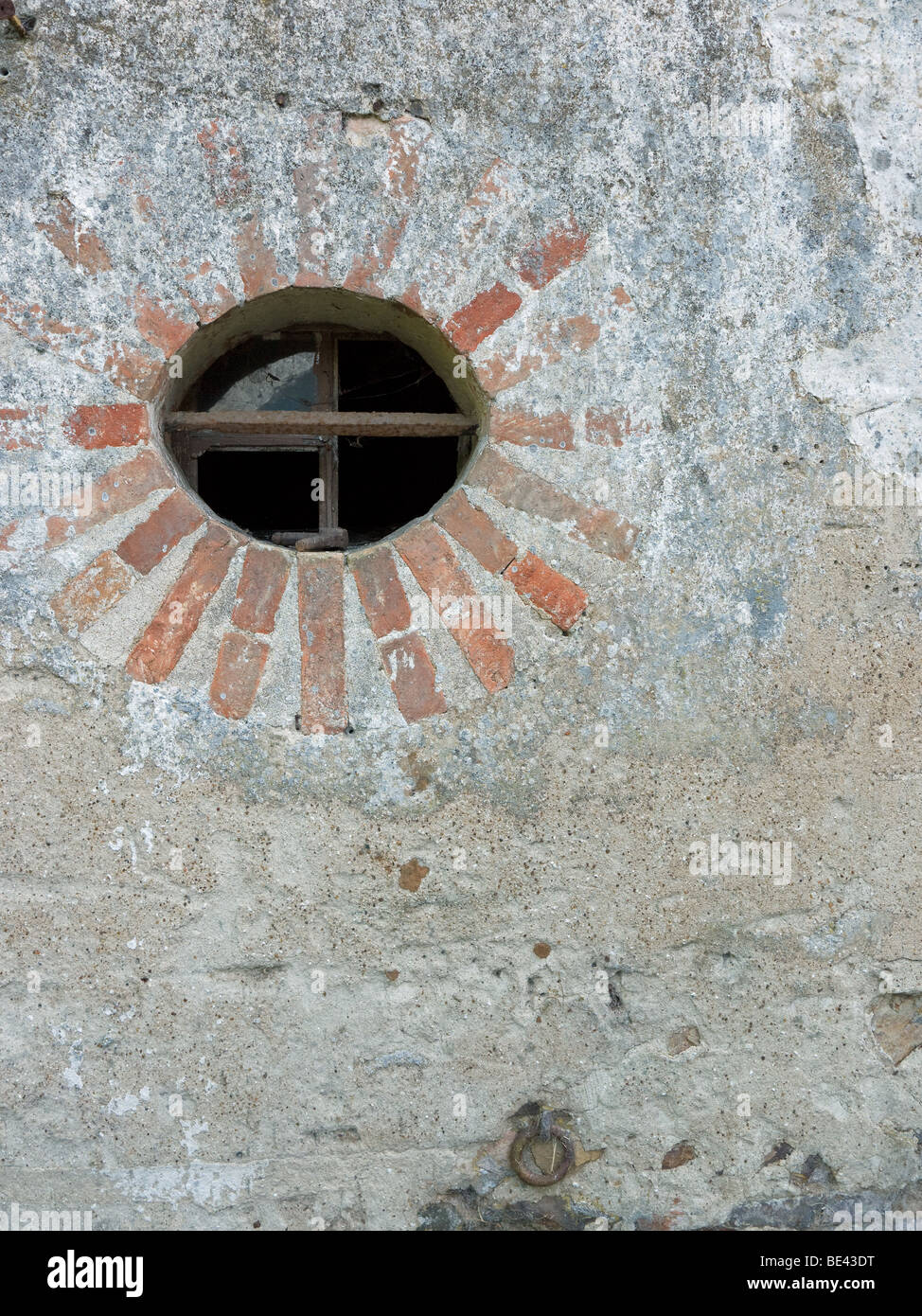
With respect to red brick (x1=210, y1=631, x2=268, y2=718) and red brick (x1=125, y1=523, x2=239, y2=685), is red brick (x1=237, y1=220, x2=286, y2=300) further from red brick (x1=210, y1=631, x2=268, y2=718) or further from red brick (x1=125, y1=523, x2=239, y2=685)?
red brick (x1=210, y1=631, x2=268, y2=718)

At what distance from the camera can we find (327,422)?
209 cm

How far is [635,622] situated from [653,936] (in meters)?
0.64

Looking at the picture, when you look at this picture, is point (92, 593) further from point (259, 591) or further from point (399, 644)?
point (399, 644)

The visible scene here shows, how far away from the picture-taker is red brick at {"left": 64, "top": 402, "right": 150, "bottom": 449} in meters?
1.90

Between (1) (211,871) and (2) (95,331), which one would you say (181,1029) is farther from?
(2) (95,331)

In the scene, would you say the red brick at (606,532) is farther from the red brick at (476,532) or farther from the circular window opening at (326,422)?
the circular window opening at (326,422)

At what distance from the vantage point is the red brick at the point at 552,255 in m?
1.97

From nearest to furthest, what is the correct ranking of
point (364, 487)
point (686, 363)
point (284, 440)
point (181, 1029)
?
point (181, 1029), point (686, 363), point (284, 440), point (364, 487)

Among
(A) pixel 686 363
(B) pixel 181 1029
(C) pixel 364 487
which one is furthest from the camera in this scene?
(C) pixel 364 487

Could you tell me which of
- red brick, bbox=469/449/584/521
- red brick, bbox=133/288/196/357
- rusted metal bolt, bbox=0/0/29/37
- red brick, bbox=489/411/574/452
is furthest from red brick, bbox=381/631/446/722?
rusted metal bolt, bbox=0/0/29/37

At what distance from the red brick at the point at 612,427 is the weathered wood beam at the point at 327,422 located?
273 mm

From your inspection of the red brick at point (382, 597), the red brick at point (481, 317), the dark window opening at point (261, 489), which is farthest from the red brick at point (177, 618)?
the dark window opening at point (261, 489)

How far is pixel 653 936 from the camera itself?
198cm

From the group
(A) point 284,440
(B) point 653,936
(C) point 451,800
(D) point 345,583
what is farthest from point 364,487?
(B) point 653,936
